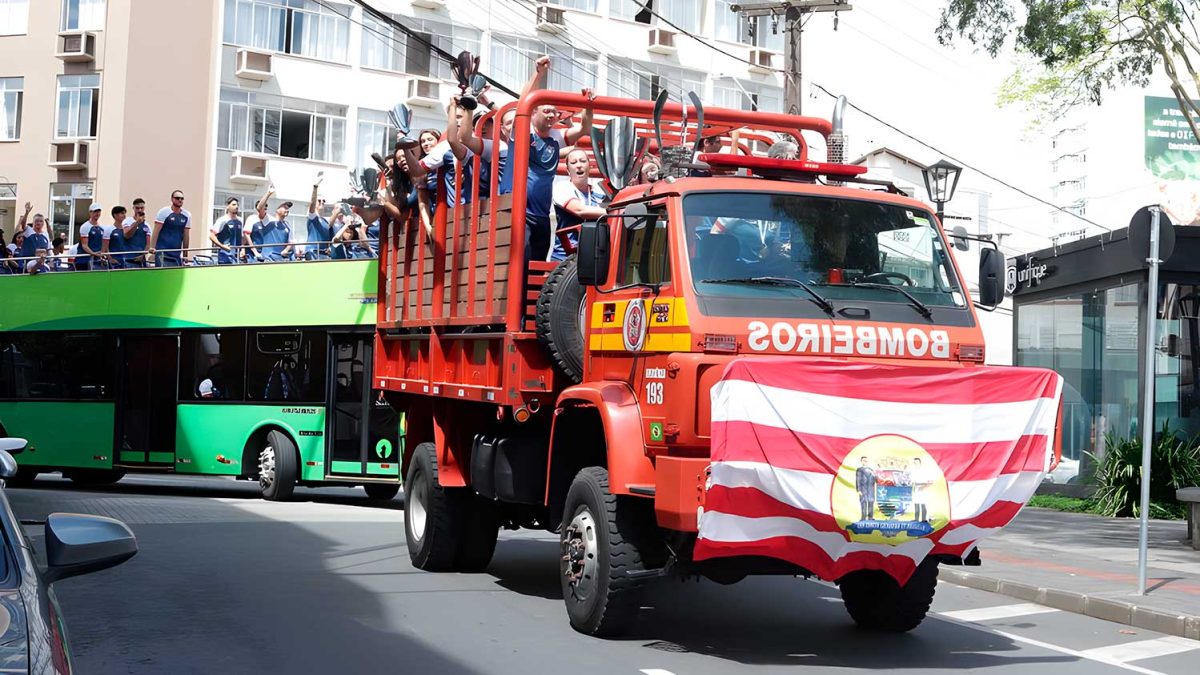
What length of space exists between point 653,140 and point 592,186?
0.60 metres

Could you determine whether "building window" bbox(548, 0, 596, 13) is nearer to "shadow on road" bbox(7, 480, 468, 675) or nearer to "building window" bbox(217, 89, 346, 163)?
"building window" bbox(217, 89, 346, 163)

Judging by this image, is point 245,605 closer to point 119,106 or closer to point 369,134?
point 369,134

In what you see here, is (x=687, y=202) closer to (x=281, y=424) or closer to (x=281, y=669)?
(x=281, y=669)

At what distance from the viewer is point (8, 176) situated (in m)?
45.5

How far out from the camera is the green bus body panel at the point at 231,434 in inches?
816

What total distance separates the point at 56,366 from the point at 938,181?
1724cm

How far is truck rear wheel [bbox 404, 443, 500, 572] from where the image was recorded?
1210 centimetres

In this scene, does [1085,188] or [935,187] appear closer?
[935,187]

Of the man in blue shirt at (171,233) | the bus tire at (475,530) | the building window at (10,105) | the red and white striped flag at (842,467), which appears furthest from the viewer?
the building window at (10,105)

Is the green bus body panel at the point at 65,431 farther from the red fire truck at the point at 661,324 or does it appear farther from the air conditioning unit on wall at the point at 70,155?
the air conditioning unit on wall at the point at 70,155

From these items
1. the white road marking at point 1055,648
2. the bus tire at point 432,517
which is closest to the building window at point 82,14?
the bus tire at point 432,517

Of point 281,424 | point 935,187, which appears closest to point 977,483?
point 935,187

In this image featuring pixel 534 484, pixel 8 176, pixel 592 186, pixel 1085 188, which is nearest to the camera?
pixel 534 484

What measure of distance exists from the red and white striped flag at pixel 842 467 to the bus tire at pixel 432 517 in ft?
15.0
